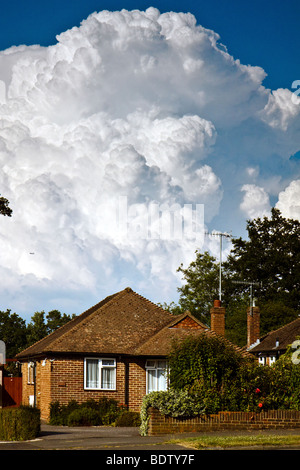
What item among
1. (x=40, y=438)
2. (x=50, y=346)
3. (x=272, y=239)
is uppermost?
(x=272, y=239)

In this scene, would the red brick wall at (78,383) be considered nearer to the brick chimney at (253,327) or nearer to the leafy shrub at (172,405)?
the leafy shrub at (172,405)

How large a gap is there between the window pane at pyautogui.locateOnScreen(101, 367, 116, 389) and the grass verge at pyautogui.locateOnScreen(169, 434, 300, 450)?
660 inches

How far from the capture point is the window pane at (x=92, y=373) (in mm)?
37219

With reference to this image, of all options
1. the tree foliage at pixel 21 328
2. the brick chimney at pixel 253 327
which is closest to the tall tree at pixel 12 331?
the tree foliage at pixel 21 328

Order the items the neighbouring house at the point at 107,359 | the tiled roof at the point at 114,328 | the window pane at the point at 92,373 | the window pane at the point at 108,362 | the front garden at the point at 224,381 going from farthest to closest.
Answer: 1. the window pane at the point at 108,362
2. the tiled roof at the point at 114,328
3. the window pane at the point at 92,373
4. the neighbouring house at the point at 107,359
5. the front garden at the point at 224,381

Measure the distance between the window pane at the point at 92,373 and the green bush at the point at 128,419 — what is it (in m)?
3.08

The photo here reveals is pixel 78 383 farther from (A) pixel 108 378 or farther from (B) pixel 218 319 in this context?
(B) pixel 218 319

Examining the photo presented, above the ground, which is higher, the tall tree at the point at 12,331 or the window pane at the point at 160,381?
the tall tree at the point at 12,331
